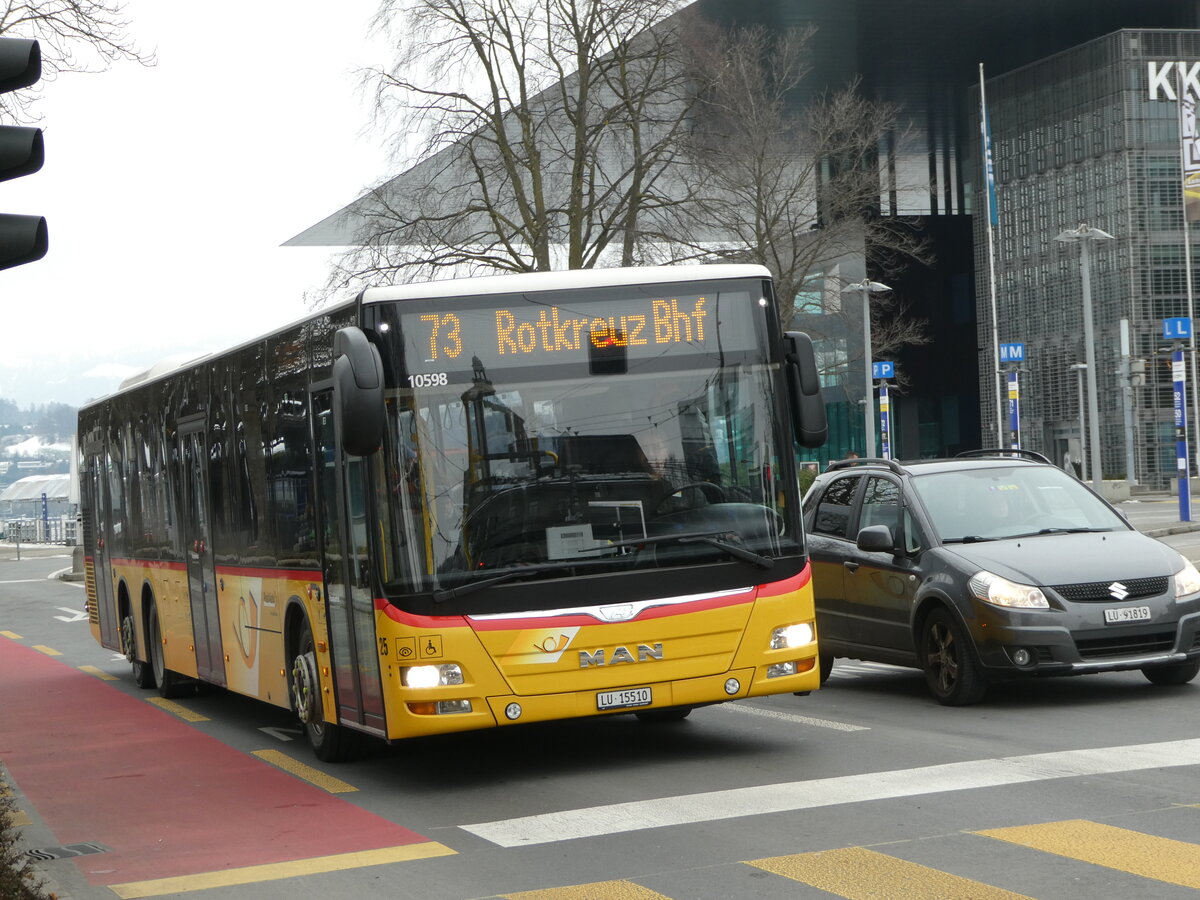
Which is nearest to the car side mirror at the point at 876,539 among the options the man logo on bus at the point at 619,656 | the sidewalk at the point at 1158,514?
the man logo on bus at the point at 619,656

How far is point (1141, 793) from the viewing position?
26.3 feet

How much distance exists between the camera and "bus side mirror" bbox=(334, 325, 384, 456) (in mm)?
8828

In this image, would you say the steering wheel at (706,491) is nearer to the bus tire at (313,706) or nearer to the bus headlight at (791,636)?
the bus headlight at (791,636)

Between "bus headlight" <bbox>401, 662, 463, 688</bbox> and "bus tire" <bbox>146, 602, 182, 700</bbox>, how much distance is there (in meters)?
7.32

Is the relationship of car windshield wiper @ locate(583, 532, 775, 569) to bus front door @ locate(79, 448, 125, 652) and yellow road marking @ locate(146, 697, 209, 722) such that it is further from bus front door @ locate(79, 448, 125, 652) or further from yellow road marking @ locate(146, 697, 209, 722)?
bus front door @ locate(79, 448, 125, 652)

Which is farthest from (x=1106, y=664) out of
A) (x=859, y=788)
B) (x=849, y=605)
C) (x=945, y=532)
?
(x=859, y=788)

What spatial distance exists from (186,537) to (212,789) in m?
4.56

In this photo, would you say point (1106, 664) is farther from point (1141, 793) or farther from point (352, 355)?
point (352, 355)

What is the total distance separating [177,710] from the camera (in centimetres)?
1495

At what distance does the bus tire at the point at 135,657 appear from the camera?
1695cm

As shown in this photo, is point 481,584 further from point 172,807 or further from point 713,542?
point 172,807

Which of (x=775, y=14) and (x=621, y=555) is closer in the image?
(x=621, y=555)

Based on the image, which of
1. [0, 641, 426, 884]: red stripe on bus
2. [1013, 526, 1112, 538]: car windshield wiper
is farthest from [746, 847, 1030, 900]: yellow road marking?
[1013, 526, 1112, 538]: car windshield wiper

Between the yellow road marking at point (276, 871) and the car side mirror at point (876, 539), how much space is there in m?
5.20
